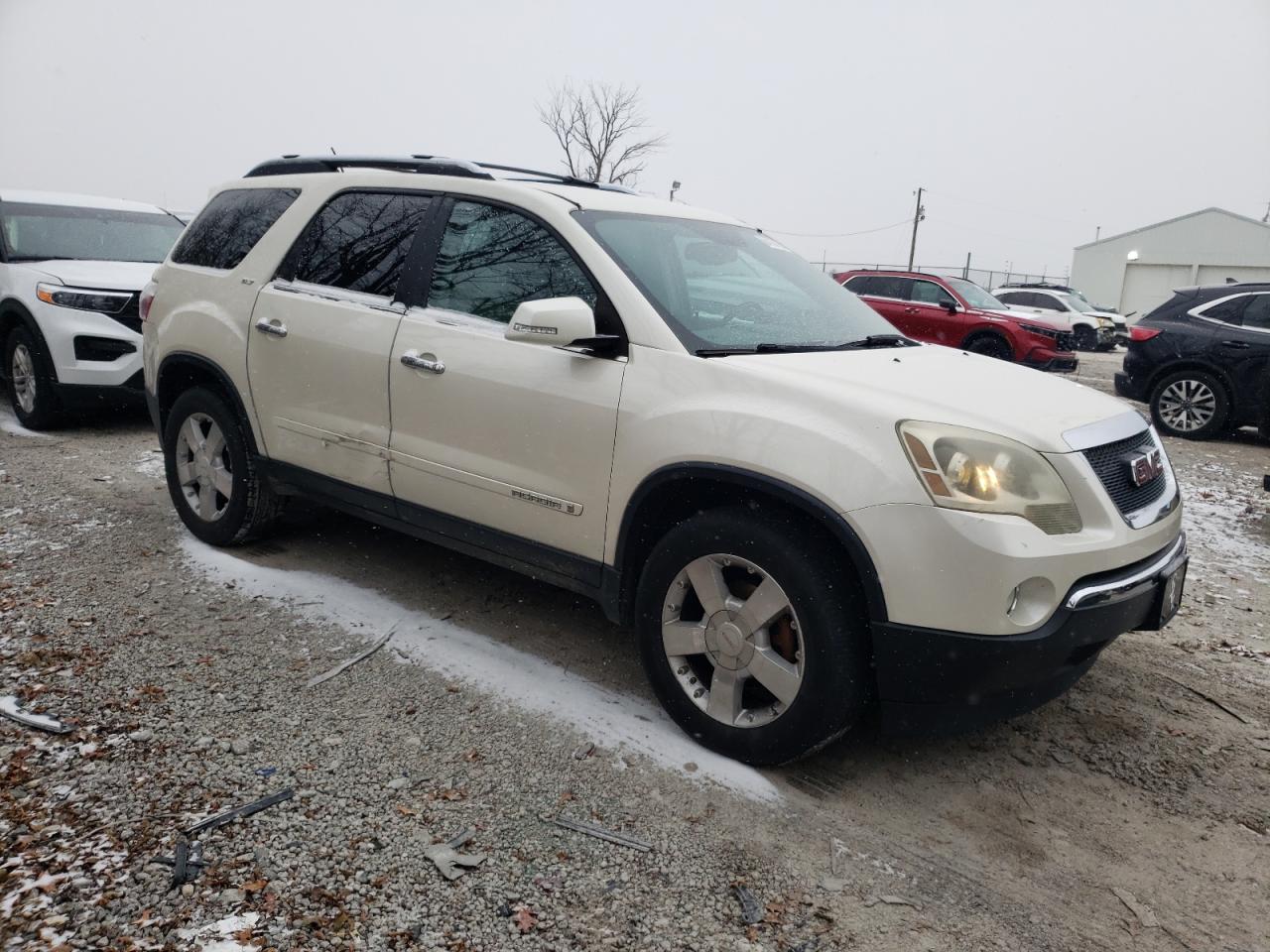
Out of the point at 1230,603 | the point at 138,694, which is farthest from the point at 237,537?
the point at 1230,603

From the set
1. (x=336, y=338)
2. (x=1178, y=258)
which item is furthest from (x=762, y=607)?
(x=1178, y=258)

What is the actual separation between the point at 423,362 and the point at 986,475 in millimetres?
2052

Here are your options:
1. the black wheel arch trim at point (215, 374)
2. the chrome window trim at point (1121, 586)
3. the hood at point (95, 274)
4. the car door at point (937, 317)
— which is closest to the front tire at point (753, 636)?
the chrome window trim at point (1121, 586)

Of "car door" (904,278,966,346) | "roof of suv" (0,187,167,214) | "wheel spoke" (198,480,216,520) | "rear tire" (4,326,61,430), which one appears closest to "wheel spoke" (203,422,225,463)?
"wheel spoke" (198,480,216,520)

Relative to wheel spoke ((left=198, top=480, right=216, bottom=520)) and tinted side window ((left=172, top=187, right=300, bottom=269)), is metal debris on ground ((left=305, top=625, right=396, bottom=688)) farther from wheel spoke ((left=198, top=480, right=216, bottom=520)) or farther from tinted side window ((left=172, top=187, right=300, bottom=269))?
tinted side window ((left=172, top=187, right=300, bottom=269))

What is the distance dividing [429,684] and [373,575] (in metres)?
1.21

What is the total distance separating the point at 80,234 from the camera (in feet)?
26.5

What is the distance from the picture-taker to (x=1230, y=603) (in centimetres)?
464

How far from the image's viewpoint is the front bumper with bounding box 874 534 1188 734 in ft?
8.21

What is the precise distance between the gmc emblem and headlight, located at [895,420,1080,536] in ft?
1.34

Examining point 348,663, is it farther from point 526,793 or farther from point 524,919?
point 524,919

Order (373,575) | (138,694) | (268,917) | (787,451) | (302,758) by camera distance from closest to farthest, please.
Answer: (268,917) < (787,451) < (302,758) < (138,694) < (373,575)

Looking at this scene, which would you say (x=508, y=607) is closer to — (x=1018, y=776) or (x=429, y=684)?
(x=429, y=684)

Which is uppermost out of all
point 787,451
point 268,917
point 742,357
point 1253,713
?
point 742,357
